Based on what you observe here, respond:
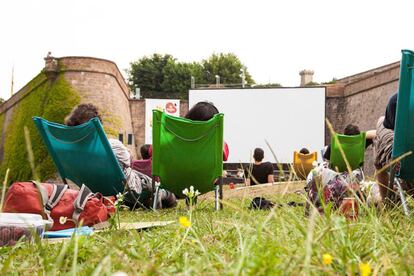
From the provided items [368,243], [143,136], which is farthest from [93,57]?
[368,243]

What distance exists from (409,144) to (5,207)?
180cm

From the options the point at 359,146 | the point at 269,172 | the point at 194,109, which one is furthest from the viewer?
the point at 269,172

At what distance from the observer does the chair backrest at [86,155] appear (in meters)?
3.84

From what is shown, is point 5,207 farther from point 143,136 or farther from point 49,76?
point 143,136

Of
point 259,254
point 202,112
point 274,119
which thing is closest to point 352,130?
point 202,112

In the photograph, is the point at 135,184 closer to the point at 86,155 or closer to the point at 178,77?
the point at 86,155

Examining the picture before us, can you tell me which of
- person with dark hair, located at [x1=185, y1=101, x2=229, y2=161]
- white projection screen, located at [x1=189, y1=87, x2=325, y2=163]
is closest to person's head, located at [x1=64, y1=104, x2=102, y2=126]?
person with dark hair, located at [x1=185, y1=101, x2=229, y2=161]

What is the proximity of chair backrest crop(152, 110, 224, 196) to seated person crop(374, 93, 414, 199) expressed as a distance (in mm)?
1418

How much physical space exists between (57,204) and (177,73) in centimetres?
3790

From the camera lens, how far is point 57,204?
8.36 ft

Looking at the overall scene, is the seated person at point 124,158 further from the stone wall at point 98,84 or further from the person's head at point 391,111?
the stone wall at point 98,84

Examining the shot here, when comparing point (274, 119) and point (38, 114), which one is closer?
point (38, 114)

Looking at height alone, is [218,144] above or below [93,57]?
below

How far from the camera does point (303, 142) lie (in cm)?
2198
